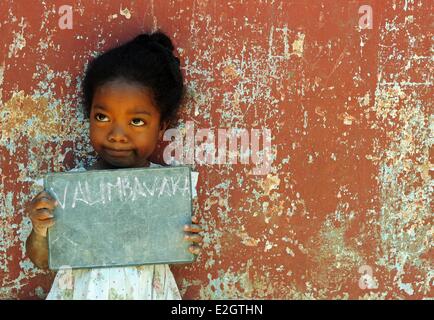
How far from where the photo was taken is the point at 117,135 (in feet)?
7.01

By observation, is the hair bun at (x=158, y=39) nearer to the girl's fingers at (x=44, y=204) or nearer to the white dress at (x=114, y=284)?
the girl's fingers at (x=44, y=204)

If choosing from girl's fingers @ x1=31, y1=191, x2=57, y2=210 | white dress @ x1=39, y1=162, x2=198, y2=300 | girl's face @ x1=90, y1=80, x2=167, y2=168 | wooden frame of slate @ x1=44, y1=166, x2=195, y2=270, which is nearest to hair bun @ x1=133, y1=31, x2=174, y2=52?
girl's face @ x1=90, y1=80, x2=167, y2=168

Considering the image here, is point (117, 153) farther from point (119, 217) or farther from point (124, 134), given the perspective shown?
point (119, 217)

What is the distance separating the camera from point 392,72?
2.50 m

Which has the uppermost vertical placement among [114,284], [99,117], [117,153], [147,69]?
[147,69]

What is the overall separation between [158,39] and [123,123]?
1.19 feet

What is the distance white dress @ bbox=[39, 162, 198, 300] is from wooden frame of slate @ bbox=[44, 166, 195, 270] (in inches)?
2.4

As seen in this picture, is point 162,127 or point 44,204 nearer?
point 44,204

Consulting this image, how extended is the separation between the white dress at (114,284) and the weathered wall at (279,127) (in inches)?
9.1

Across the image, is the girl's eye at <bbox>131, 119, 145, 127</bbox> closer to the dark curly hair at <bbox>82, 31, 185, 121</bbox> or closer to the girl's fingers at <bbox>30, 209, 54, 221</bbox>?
the dark curly hair at <bbox>82, 31, 185, 121</bbox>

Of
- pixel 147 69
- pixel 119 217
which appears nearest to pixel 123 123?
pixel 147 69

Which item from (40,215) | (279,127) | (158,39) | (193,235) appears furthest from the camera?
(279,127)

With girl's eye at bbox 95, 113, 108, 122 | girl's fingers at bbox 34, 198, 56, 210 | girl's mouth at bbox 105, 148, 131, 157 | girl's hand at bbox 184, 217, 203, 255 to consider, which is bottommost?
girl's hand at bbox 184, 217, 203, 255

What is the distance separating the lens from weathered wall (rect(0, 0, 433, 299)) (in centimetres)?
243
